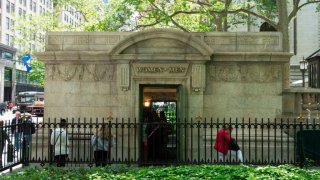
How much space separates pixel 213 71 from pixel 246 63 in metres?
1.15

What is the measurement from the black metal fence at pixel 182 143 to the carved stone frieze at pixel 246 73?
141 centimetres

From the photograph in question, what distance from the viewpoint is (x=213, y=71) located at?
14.1 m

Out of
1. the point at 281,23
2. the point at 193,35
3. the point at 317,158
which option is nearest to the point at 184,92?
the point at 193,35

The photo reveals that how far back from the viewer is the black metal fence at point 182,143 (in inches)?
459

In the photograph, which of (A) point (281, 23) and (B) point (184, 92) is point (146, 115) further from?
(A) point (281, 23)

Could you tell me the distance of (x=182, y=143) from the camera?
13.8 m

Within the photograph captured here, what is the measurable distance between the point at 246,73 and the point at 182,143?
128 inches

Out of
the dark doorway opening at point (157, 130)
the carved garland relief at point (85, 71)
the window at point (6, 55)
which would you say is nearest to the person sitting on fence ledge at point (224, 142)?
the dark doorway opening at point (157, 130)

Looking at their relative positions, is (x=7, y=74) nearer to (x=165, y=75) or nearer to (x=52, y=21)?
(x=52, y=21)

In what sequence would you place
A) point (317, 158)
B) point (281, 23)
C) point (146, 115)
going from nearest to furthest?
point (317, 158) < point (146, 115) < point (281, 23)

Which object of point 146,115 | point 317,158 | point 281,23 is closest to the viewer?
point 317,158

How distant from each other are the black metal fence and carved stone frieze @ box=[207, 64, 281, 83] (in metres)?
1.41

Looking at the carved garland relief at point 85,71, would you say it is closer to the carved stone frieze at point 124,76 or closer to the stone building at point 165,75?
the stone building at point 165,75

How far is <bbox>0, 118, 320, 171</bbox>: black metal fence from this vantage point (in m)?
11.7
